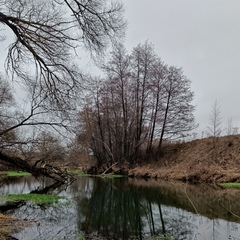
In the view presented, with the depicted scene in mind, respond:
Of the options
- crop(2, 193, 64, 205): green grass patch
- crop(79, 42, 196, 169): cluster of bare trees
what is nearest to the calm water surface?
crop(2, 193, 64, 205): green grass patch

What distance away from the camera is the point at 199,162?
85.0 ft

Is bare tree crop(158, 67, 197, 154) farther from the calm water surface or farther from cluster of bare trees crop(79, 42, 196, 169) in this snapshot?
the calm water surface

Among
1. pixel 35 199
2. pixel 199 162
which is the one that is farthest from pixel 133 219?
pixel 199 162

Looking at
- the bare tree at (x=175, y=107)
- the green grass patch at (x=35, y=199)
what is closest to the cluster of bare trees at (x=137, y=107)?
the bare tree at (x=175, y=107)

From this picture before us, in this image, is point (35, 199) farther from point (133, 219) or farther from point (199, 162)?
point (199, 162)

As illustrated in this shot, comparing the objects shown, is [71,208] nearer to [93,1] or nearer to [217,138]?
[93,1]

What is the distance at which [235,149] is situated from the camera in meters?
26.0

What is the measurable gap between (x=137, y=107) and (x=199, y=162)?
10343 millimetres

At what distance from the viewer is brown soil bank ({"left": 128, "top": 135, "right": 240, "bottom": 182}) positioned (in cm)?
2144

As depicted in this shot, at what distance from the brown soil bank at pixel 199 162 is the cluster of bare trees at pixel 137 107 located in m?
2.06

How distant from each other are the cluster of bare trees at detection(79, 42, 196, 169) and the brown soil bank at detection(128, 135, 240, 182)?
2.06 m

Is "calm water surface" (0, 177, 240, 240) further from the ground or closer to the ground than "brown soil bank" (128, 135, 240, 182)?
closer to the ground

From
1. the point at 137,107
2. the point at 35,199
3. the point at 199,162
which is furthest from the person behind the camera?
the point at 137,107

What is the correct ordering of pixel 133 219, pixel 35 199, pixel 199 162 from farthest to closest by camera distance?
pixel 199 162
pixel 35 199
pixel 133 219
